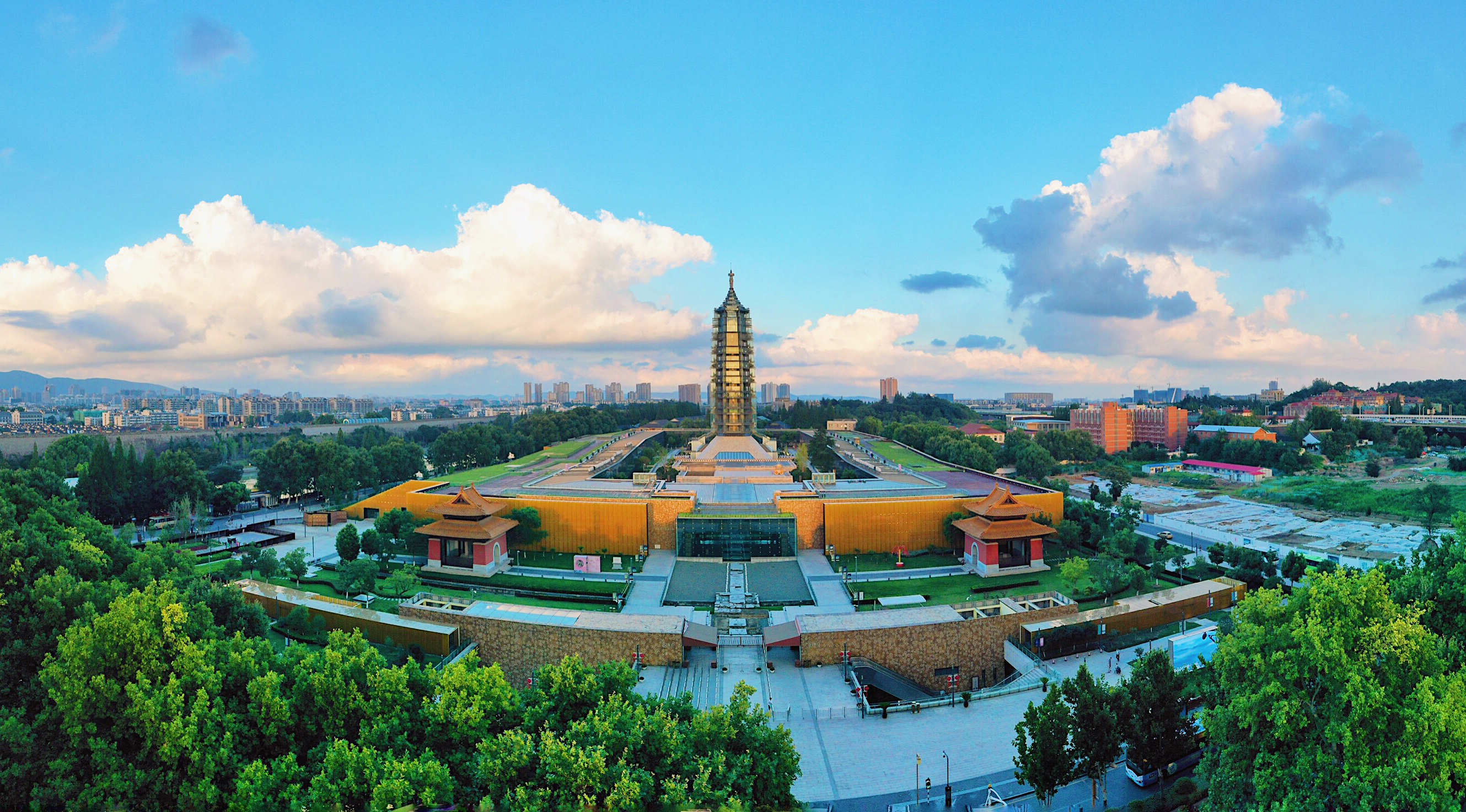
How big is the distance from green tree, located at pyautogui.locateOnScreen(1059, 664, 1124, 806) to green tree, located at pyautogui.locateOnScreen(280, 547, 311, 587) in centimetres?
2374

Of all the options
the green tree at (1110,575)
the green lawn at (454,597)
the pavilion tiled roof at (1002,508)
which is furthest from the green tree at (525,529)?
the green tree at (1110,575)

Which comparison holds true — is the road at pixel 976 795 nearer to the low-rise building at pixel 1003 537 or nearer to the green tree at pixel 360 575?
the low-rise building at pixel 1003 537

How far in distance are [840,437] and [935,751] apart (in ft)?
202

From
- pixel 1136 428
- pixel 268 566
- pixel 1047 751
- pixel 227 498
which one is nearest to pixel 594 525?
pixel 268 566

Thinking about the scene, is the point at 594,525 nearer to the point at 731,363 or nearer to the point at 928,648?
the point at 928,648

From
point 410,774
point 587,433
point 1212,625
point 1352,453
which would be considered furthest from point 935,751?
point 1352,453

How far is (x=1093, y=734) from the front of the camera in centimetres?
1234

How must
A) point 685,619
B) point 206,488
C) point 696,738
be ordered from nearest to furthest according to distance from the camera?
point 696,738, point 685,619, point 206,488

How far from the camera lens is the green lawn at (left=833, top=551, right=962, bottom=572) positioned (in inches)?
1083

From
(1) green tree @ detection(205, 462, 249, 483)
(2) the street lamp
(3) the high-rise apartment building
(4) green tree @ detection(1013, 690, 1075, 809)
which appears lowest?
(2) the street lamp

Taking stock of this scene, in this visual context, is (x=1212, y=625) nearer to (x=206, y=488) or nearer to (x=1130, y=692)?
(x=1130, y=692)

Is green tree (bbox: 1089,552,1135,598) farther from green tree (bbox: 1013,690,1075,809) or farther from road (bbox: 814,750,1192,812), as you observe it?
green tree (bbox: 1013,690,1075,809)

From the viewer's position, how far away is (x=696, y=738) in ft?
32.5

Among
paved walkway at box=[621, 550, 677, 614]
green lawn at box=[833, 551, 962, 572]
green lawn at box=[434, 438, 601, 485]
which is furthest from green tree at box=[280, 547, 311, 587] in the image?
green lawn at box=[833, 551, 962, 572]
